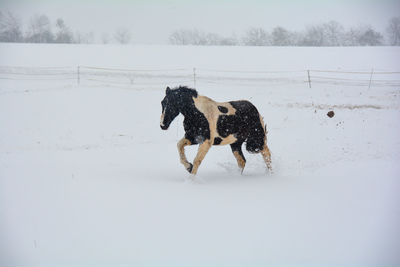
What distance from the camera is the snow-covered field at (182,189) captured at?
4117 millimetres

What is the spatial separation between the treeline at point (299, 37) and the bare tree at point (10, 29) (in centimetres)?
1413

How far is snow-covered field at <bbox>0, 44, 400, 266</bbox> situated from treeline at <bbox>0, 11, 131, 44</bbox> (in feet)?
50.3

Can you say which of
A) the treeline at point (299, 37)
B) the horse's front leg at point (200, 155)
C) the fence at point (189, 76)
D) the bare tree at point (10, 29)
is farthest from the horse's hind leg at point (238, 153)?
the treeline at point (299, 37)

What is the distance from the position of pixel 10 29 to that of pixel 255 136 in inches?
1190

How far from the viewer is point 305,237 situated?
4.38 metres

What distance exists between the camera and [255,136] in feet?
24.8

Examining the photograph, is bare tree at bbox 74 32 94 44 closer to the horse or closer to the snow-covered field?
the snow-covered field

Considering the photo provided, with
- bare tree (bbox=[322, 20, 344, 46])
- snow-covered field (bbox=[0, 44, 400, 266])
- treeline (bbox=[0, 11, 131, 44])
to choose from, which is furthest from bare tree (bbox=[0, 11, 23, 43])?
bare tree (bbox=[322, 20, 344, 46])

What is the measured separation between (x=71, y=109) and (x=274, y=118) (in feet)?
25.2

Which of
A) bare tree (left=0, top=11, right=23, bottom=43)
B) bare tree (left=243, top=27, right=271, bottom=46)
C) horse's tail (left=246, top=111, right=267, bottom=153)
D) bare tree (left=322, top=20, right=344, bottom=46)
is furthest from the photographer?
bare tree (left=243, top=27, right=271, bottom=46)

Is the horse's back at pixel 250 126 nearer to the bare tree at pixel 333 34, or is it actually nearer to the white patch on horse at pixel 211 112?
the white patch on horse at pixel 211 112

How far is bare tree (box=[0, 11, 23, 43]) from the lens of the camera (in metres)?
27.0

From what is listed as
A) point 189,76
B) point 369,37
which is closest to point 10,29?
point 189,76

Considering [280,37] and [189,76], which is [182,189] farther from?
[280,37]
